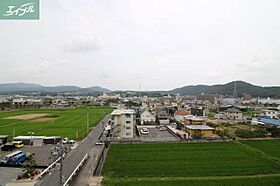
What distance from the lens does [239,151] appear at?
641 inches

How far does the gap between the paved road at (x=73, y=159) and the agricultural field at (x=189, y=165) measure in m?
1.59

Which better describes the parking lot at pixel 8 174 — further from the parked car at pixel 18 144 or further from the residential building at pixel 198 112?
the residential building at pixel 198 112

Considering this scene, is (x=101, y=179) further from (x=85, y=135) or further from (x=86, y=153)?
(x=85, y=135)

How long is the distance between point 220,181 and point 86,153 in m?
8.11

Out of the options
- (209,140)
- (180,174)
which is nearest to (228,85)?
(209,140)

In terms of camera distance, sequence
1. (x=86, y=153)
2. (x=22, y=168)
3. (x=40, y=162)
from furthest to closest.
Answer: (x=86, y=153) → (x=40, y=162) → (x=22, y=168)

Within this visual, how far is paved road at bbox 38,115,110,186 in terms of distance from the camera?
10836 mm

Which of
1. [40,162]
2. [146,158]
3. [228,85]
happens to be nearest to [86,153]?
[40,162]

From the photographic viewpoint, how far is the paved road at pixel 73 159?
10836 millimetres

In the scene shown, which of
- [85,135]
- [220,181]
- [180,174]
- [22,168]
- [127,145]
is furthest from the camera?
[85,135]

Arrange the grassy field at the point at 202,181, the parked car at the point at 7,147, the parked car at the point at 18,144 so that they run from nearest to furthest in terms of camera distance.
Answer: the grassy field at the point at 202,181, the parked car at the point at 7,147, the parked car at the point at 18,144

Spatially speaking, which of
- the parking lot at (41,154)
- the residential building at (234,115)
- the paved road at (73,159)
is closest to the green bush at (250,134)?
the paved road at (73,159)

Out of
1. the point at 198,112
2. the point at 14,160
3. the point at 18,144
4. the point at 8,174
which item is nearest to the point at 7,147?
the point at 18,144

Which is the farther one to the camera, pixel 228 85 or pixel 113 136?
pixel 228 85
